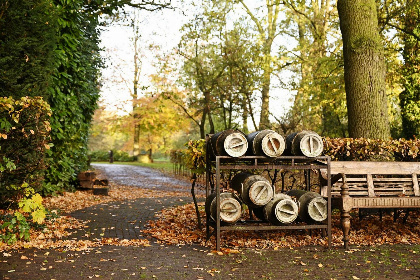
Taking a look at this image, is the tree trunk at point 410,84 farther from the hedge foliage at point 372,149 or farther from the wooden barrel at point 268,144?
the wooden barrel at point 268,144

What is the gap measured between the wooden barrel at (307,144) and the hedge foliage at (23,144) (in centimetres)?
356

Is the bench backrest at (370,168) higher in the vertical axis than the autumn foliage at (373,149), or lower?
lower

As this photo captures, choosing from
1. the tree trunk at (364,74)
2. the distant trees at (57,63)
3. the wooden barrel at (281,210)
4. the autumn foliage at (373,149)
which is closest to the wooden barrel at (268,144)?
the wooden barrel at (281,210)

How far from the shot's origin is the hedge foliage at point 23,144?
236 inches

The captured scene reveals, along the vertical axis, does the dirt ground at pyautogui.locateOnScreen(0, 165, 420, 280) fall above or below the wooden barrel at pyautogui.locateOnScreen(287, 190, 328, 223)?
below

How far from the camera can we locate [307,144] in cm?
605

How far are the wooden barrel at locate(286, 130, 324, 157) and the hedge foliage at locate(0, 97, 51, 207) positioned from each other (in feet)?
11.7

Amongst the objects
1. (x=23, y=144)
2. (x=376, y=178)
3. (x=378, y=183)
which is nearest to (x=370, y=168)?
(x=376, y=178)

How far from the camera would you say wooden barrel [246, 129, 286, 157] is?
588 cm

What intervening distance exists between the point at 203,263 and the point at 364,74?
5.45 metres

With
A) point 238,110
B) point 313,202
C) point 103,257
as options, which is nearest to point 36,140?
point 103,257

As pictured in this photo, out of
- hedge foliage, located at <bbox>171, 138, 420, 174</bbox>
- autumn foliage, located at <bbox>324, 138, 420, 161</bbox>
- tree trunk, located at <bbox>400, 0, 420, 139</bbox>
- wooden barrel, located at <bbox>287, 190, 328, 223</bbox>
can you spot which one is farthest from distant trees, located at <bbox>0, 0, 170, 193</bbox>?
tree trunk, located at <bbox>400, 0, 420, 139</bbox>

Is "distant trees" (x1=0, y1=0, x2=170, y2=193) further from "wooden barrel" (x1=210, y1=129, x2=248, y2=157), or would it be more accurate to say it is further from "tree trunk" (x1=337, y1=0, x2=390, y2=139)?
"tree trunk" (x1=337, y1=0, x2=390, y2=139)

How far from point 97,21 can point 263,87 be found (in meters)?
9.62
